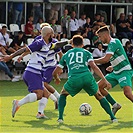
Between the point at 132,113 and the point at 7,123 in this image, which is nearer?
the point at 7,123

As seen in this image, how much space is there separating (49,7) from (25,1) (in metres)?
1.19

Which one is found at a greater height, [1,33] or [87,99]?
[1,33]

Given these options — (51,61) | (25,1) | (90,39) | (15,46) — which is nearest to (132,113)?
(51,61)

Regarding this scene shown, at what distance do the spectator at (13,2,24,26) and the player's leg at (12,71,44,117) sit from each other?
13.7 meters

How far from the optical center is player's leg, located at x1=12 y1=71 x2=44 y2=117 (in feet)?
45.3

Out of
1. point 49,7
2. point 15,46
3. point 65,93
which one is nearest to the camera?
point 65,93

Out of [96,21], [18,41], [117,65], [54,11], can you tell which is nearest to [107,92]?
[117,65]

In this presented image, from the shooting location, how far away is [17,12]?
2759 centimetres

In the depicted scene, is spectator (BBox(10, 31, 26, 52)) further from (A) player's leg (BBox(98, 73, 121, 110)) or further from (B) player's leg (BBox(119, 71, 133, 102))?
(B) player's leg (BBox(119, 71, 133, 102))

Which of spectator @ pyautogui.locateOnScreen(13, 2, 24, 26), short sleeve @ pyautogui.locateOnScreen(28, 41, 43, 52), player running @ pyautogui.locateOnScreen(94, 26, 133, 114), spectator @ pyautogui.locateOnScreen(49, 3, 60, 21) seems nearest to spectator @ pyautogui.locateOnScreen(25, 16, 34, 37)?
spectator @ pyautogui.locateOnScreen(13, 2, 24, 26)

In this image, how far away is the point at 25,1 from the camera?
28.3 m

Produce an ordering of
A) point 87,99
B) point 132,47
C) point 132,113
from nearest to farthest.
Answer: point 132,113 → point 87,99 → point 132,47

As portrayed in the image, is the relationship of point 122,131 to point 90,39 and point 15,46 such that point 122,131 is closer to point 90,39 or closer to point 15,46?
point 15,46

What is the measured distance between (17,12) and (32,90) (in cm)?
1399
